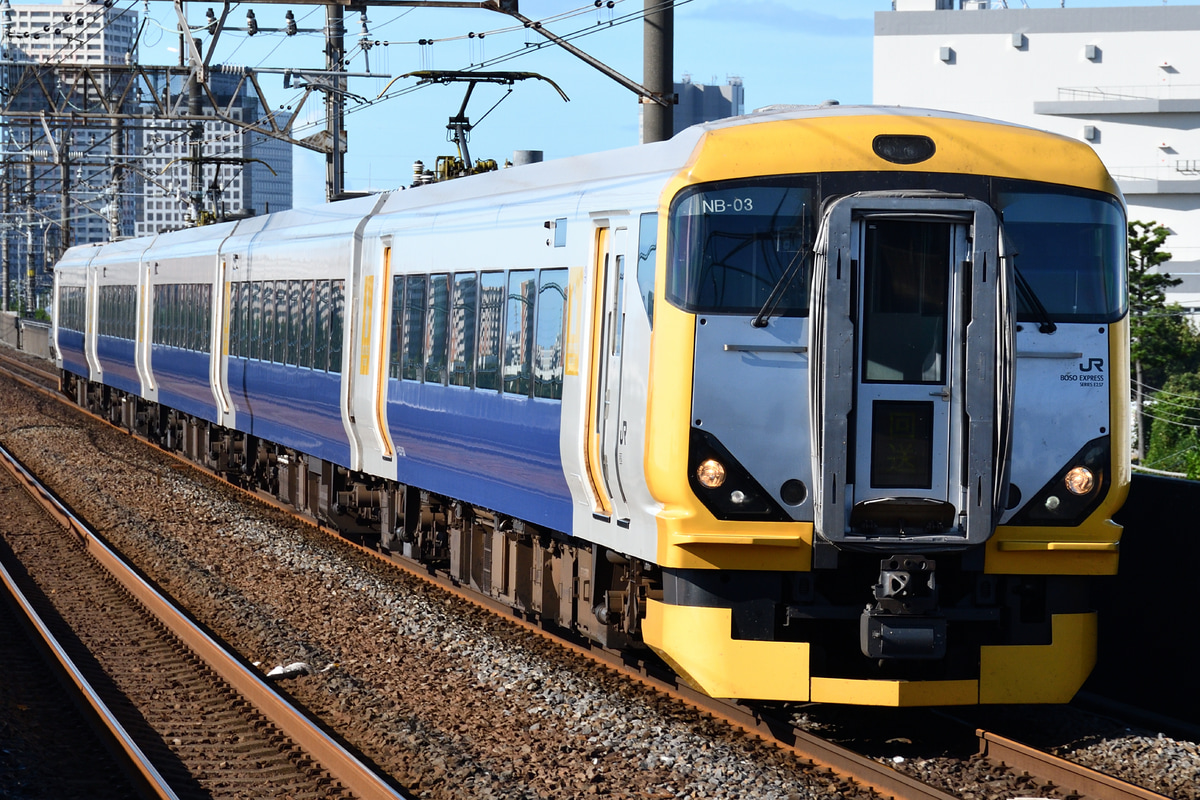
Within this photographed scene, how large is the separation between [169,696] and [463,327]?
124 inches

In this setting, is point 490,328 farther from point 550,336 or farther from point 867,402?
point 867,402

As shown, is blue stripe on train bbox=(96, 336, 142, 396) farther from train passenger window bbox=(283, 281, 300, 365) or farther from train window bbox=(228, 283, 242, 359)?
train passenger window bbox=(283, 281, 300, 365)

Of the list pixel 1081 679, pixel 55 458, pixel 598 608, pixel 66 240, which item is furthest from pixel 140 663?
pixel 66 240

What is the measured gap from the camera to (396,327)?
12.5 m

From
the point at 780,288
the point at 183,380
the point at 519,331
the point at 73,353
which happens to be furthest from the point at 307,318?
the point at 73,353

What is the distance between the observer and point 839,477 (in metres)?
7.22

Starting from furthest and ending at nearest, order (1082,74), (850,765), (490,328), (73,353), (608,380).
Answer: (1082,74) → (73,353) → (490,328) → (608,380) → (850,765)

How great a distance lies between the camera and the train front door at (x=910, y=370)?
724 cm

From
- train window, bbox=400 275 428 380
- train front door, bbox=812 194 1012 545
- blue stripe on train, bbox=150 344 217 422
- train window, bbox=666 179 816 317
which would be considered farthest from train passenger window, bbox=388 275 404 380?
blue stripe on train, bbox=150 344 217 422

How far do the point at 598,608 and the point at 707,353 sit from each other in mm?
2307

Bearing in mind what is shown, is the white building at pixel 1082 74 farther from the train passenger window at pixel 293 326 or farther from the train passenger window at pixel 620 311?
the train passenger window at pixel 620 311

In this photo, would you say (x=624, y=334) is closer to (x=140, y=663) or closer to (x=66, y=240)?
(x=140, y=663)

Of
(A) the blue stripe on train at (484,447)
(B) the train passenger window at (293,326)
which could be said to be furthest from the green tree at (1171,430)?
(A) the blue stripe on train at (484,447)

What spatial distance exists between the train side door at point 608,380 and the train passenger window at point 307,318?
→ 6.75 m
